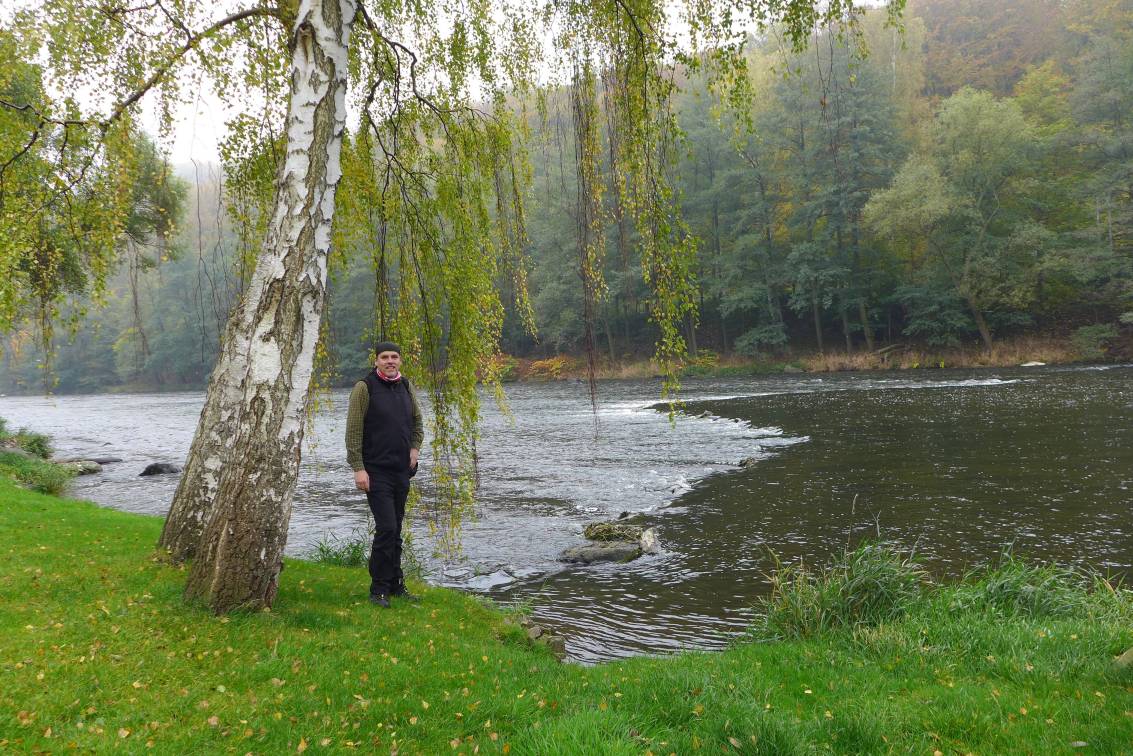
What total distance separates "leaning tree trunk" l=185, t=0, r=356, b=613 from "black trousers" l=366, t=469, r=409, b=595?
1099mm

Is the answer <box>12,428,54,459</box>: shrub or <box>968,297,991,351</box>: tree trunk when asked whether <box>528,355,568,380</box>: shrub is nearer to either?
<box>968,297,991,351</box>: tree trunk

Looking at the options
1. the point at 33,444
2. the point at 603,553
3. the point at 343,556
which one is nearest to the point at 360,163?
the point at 343,556

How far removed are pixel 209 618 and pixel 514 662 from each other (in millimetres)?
2295

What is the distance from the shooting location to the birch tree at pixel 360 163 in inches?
191

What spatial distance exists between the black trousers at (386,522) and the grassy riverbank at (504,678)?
0.38 m

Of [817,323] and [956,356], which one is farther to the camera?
[817,323]

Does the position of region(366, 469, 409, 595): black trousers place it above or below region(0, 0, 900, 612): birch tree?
below

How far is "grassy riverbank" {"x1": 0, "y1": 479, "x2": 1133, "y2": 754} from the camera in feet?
11.6

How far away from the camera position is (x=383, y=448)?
608 centimetres

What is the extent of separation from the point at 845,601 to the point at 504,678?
374 centimetres

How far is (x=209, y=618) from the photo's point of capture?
471 centimetres

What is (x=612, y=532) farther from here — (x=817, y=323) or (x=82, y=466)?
(x=817, y=323)

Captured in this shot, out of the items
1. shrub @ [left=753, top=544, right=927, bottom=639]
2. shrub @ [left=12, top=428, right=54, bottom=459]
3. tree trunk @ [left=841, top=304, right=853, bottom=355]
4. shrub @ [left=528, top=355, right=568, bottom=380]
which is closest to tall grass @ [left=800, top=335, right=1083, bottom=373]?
tree trunk @ [left=841, top=304, right=853, bottom=355]

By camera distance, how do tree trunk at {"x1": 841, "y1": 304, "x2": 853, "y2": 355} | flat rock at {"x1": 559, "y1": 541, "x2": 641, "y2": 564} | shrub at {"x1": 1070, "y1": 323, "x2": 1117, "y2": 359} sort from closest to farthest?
flat rock at {"x1": 559, "y1": 541, "x2": 641, "y2": 564}, shrub at {"x1": 1070, "y1": 323, "x2": 1117, "y2": 359}, tree trunk at {"x1": 841, "y1": 304, "x2": 853, "y2": 355}
